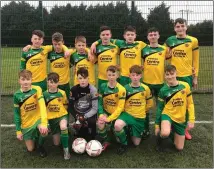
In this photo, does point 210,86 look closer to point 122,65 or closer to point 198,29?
point 198,29

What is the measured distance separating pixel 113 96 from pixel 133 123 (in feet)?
1.68

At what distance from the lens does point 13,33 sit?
7941 millimetres

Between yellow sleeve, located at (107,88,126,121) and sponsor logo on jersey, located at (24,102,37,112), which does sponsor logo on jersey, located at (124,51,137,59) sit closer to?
yellow sleeve, located at (107,88,126,121)

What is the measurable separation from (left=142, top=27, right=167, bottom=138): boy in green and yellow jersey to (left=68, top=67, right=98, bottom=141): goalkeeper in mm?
924

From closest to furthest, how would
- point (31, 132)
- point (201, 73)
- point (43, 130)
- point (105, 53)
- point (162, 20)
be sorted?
point (43, 130)
point (31, 132)
point (105, 53)
point (162, 20)
point (201, 73)

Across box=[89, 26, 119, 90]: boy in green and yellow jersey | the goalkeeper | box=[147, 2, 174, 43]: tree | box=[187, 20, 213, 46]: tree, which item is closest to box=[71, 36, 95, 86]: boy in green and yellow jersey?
box=[89, 26, 119, 90]: boy in green and yellow jersey

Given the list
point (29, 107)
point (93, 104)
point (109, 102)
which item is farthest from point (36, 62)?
point (109, 102)

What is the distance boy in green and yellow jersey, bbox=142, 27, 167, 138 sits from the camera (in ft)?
15.8

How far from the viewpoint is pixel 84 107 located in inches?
181

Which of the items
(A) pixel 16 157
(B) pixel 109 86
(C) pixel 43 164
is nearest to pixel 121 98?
(B) pixel 109 86

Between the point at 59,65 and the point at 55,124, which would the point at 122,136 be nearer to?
the point at 55,124

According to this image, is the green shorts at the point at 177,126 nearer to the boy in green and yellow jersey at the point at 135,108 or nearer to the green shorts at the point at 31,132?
the boy in green and yellow jersey at the point at 135,108

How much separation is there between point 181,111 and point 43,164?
2.15m

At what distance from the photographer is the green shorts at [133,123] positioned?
14.5 ft
